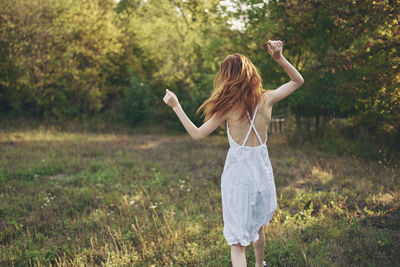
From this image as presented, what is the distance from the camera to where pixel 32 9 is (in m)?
15.1

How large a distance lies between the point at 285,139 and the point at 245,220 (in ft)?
33.7

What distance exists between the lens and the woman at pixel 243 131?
103 inches

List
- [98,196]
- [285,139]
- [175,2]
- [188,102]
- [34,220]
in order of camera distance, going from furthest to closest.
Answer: [175,2] < [188,102] < [285,139] < [98,196] < [34,220]

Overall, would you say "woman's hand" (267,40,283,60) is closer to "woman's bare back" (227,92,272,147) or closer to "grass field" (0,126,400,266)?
"woman's bare back" (227,92,272,147)

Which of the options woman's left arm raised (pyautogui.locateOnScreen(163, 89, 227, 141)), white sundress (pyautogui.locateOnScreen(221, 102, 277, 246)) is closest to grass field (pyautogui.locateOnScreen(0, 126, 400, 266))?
white sundress (pyautogui.locateOnScreen(221, 102, 277, 246))

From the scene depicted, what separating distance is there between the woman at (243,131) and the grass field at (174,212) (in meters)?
1.09

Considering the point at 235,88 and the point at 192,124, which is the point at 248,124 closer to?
the point at 235,88

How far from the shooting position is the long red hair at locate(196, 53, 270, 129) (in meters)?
2.59

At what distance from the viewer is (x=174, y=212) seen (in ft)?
17.4

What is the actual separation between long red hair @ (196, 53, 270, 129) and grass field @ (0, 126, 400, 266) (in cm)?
202

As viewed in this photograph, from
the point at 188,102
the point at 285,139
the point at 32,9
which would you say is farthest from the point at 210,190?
the point at 32,9

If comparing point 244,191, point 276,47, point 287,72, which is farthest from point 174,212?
point 276,47

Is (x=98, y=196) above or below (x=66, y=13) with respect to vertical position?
below

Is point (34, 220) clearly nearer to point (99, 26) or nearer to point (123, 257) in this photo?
point (123, 257)
